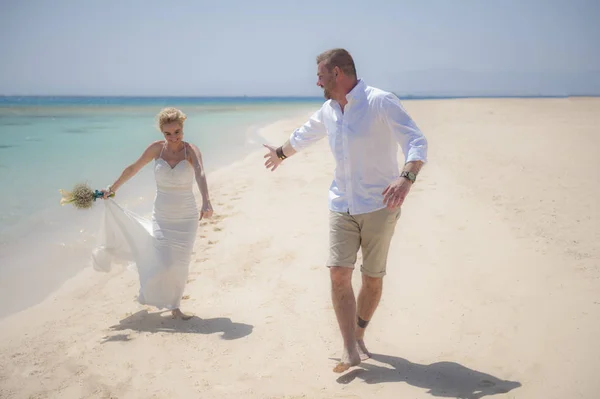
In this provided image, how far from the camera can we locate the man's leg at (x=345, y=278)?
3754 millimetres

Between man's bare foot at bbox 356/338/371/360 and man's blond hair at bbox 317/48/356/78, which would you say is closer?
man's blond hair at bbox 317/48/356/78

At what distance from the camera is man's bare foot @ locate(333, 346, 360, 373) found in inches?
147

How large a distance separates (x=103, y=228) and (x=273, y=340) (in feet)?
7.35

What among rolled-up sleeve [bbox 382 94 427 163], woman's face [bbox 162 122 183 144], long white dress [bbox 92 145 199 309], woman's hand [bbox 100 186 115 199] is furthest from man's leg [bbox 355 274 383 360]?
woman's hand [bbox 100 186 115 199]

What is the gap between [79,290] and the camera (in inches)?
233

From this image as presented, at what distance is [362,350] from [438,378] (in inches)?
25.6

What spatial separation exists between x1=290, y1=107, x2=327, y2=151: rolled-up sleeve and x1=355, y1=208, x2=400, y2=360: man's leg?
2.84ft

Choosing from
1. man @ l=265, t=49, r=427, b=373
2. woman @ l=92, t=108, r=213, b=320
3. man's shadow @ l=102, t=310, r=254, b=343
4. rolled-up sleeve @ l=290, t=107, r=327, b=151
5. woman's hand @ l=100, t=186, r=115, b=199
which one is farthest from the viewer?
woman's hand @ l=100, t=186, r=115, b=199

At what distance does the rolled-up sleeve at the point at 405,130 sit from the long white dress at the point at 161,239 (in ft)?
7.50

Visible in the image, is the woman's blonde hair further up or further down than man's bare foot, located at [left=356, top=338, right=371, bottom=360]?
further up

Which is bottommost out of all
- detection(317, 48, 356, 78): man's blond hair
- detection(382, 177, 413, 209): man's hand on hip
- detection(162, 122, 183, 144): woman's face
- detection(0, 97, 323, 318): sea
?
detection(0, 97, 323, 318): sea

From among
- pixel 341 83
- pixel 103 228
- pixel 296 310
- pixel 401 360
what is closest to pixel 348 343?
pixel 401 360

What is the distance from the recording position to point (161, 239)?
510 cm

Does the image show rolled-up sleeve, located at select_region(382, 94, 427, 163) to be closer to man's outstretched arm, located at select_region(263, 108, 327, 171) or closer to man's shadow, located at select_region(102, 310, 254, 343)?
man's outstretched arm, located at select_region(263, 108, 327, 171)
